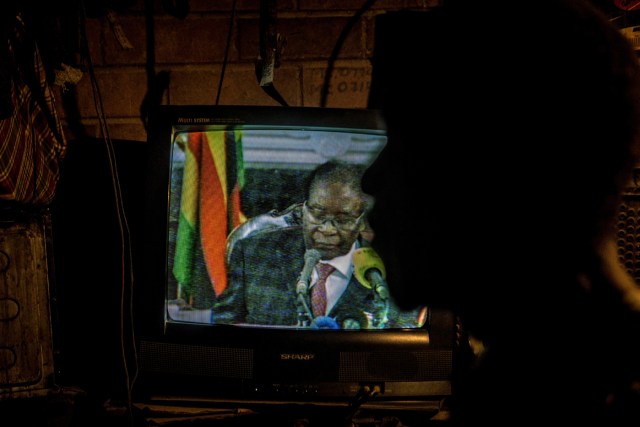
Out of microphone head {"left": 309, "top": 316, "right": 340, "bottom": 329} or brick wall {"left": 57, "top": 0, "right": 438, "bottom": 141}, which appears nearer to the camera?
microphone head {"left": 309, "top": 316, "right": 340, "bottom": 329}

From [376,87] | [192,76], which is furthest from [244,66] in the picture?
[376,87]

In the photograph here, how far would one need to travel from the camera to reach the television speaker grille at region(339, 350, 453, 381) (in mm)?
1001

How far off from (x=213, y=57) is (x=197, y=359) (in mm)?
849

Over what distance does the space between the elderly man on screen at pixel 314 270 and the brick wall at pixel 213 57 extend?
0.50m

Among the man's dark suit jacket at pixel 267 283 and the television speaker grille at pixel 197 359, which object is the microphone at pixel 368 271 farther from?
the television speaker grille at pixel 197 359

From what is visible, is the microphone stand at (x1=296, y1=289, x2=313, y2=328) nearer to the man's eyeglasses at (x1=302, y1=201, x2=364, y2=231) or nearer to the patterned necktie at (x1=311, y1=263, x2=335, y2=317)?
the patterned necktie at (x1=311, y1=263, x2=335, y2=317)

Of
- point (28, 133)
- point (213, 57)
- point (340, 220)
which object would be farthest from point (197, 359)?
point (213, 57)

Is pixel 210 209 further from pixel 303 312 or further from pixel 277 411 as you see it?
pixel 277 411

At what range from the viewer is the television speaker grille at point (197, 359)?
985mm

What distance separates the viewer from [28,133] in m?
1.02

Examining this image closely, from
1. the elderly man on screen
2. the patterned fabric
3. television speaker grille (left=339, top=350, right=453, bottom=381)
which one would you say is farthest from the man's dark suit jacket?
the patterned fabric

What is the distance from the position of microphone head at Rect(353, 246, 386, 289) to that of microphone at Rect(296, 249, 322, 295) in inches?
3.5

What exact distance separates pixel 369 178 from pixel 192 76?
68cm

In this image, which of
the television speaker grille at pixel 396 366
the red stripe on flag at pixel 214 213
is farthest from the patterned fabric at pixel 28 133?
the television speaker grille at pixel 396 366
